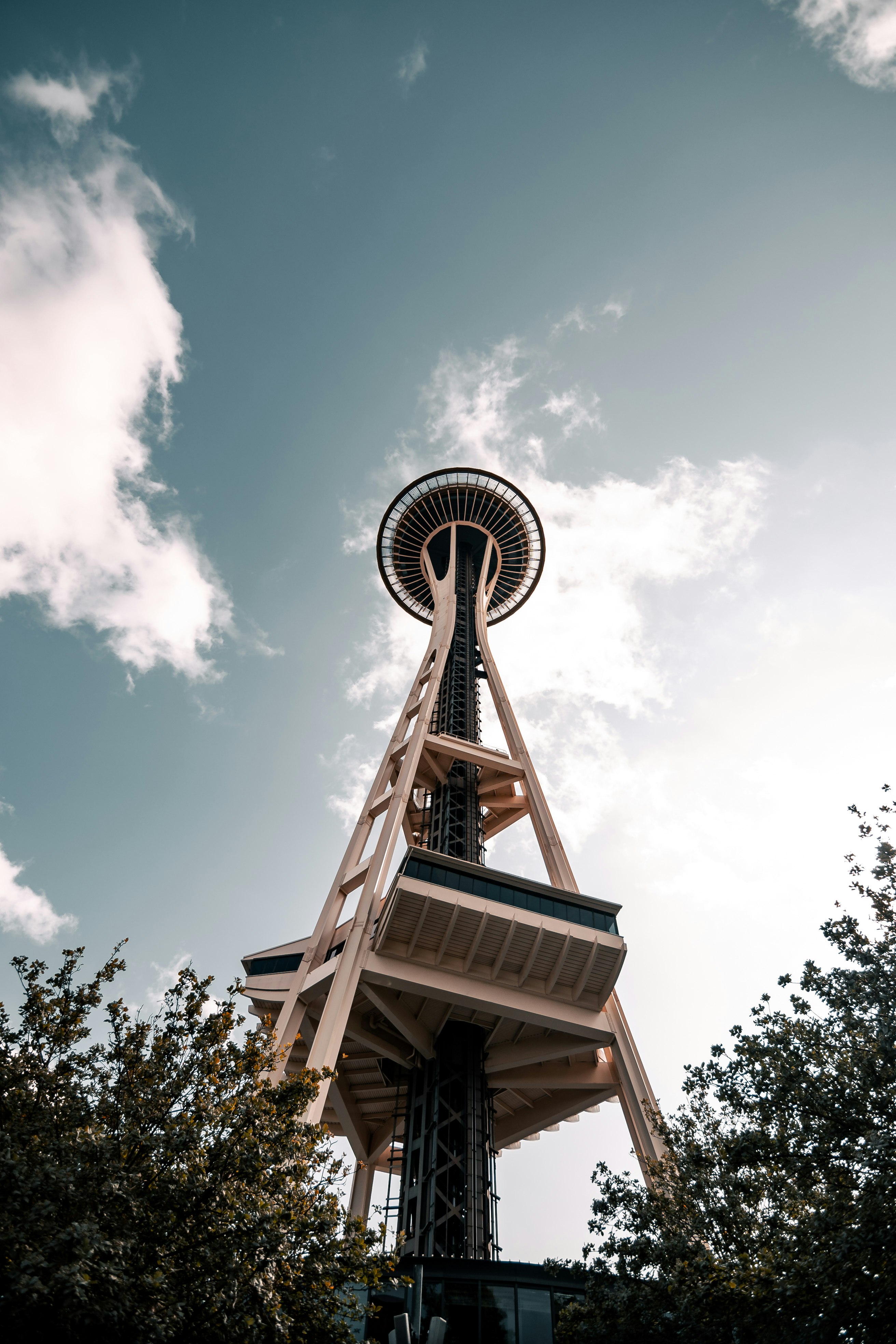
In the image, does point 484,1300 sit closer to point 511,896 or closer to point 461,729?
point 511,896

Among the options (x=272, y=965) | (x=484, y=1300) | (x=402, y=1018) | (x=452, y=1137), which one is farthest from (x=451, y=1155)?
(x=272, y=965)

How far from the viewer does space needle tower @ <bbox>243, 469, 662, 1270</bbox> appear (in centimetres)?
2336

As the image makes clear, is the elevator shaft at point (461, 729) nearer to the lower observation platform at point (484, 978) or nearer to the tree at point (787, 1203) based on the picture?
the lower observation platform at point (484, 978)

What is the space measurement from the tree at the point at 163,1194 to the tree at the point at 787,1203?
5.50 metres

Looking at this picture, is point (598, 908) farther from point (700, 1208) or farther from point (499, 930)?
point (700, 1208)

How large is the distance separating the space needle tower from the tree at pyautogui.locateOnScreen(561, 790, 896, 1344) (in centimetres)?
609

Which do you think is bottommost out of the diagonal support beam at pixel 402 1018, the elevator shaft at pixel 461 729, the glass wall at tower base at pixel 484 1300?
the glass wall at tower base at pixel 484 1300

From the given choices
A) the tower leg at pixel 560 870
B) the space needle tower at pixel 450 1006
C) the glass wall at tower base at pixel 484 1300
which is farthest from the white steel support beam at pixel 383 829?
the glass wall at tower base at pixel 484 1300

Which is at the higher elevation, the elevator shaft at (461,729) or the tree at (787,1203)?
the elevator shaft at (461,729)

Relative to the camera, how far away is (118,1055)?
1308 cm

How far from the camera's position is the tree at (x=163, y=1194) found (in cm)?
953

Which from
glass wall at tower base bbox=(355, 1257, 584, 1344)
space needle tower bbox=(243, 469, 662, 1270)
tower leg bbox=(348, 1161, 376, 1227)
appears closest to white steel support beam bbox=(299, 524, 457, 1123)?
space needle tower bbox=(243, 469, 662, 1270)

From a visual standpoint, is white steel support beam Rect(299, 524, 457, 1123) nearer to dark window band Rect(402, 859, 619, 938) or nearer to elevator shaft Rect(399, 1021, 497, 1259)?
dark window band Rect(402, 859, 619, 938)

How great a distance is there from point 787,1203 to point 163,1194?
10870 millimetres
